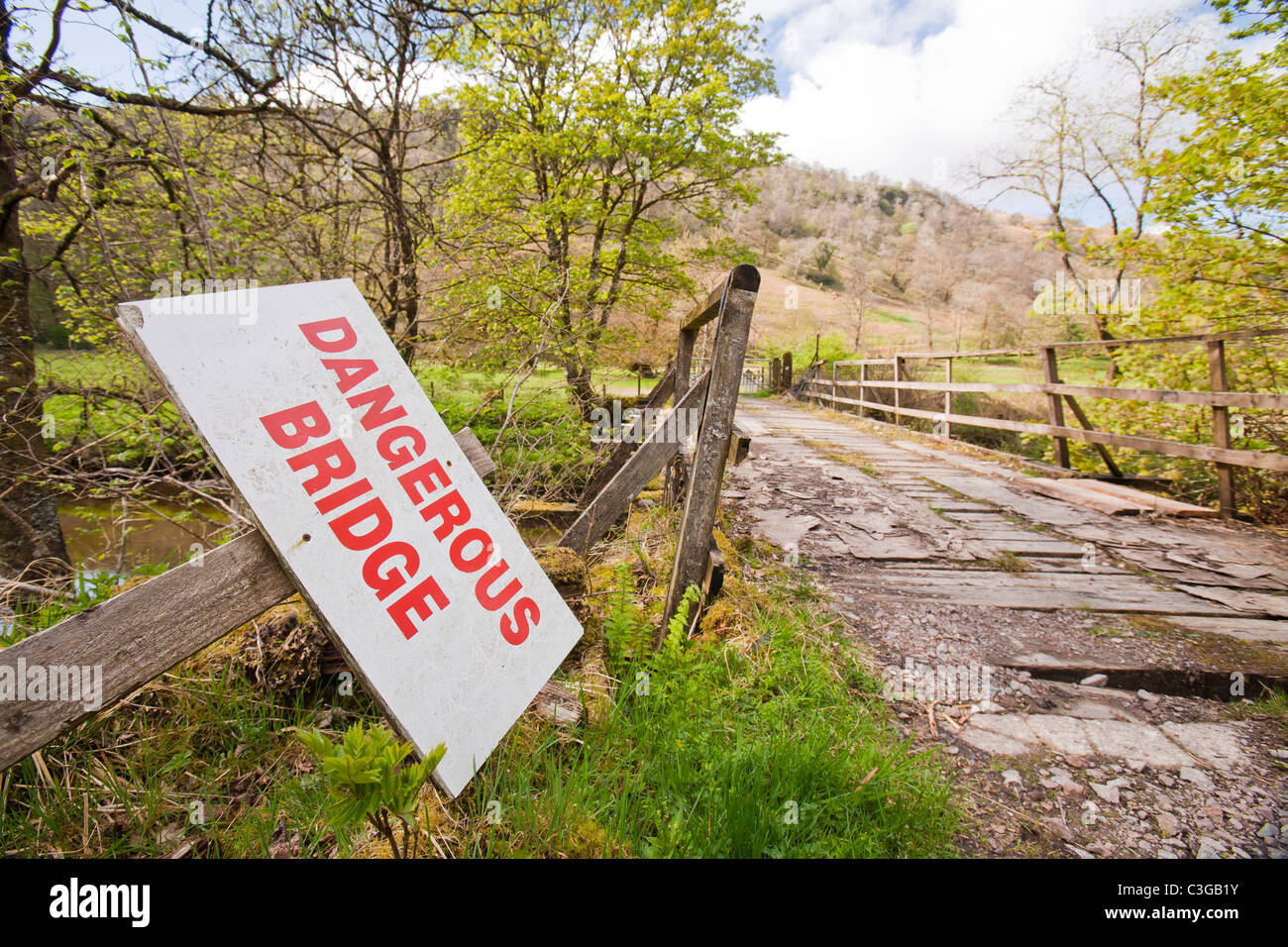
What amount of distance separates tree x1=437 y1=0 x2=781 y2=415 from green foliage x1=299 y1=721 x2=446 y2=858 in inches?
231

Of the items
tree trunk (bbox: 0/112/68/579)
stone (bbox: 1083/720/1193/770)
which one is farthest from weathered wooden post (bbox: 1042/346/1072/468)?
tree trunk (bbox: 0/112/68/579)

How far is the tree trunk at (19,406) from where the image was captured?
364 centimetres

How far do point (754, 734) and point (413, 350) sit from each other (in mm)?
5179

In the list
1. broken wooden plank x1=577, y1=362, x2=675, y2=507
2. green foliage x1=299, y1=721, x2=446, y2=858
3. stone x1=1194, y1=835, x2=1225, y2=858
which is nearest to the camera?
green foliage x1=299, y1=721, x2=446, y2=858

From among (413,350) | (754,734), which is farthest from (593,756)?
(413,350)

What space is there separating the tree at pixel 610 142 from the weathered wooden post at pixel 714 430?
14.4 feet

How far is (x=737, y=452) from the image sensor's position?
248 cm

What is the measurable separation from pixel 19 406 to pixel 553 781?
15.7 feet

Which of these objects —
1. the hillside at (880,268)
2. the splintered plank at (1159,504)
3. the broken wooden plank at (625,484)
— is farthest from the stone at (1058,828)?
the hillside at (880,268)

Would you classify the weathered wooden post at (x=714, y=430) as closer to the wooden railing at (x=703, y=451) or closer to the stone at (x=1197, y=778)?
the wooden railing at (x=703, y=451)

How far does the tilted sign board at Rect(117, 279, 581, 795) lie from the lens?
1133 millimetres

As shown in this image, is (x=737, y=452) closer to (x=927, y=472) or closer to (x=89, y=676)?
(x=89, y=676)

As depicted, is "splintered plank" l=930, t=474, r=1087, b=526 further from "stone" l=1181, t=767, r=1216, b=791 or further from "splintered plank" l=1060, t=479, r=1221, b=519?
"stone" l=1181, t=767, r=1216, b=791
